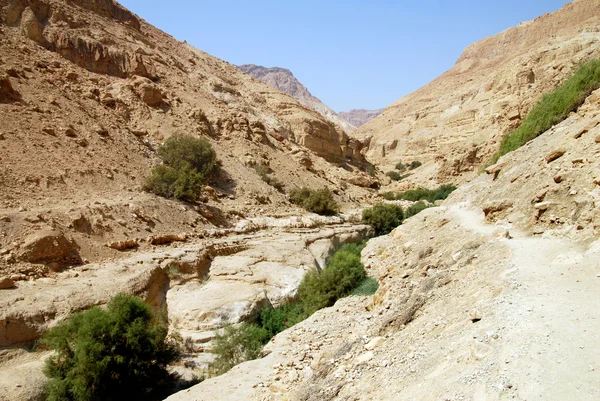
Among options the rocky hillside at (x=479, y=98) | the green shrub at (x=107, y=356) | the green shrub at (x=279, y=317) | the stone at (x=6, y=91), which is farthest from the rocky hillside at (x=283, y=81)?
the green shrub at (x=107, y=356)

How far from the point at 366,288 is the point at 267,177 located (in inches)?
524

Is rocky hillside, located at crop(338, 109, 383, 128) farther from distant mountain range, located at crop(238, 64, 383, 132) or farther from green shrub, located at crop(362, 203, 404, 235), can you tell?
green shrub, located at crop(362, 203, 404, 235)

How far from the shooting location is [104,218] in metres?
14.4

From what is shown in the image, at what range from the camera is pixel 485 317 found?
537 centimetres

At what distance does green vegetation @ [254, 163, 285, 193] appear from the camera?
80.3ft

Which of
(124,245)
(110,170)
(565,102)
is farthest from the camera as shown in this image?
(110,170)

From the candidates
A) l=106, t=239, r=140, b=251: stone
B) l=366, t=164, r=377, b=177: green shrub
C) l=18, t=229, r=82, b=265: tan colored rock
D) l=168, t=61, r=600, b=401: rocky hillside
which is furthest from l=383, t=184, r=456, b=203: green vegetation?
l=18, t=229, r=82, b=265: tan colored rock

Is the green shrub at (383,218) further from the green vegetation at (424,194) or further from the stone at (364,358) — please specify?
the stone at (364,358)

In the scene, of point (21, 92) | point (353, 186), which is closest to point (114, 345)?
point (21, 92)

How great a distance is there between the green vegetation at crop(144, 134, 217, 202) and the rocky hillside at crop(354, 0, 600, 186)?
15.8 metres

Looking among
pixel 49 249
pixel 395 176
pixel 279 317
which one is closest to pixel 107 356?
pixel 279 317

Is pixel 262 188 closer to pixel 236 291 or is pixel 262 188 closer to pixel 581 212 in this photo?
pixel 236 291

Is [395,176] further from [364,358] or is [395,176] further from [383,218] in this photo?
[364,358]

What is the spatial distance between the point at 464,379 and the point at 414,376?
2.90 ft
